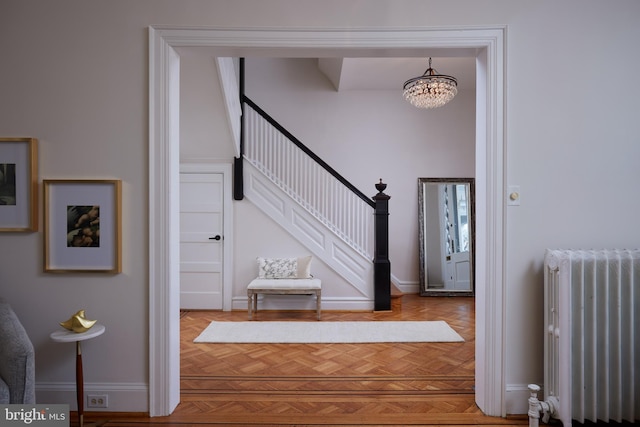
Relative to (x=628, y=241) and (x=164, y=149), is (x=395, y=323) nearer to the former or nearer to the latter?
(x=628, y=241)

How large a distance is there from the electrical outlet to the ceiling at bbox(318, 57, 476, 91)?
4.33m

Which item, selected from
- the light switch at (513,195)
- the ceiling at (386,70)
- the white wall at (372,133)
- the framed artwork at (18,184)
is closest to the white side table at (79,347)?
the framed artwork at (18,184)

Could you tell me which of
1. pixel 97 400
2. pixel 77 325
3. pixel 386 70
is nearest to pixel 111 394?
pixel 97 400

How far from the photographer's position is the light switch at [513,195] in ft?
7.45

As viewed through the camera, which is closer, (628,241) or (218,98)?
(628,241)

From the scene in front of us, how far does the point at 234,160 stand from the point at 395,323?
283 cm

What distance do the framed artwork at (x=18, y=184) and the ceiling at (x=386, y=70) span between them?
12.1ft

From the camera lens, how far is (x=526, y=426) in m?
2.20

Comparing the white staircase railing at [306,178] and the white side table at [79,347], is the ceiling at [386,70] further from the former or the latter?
the white side table at [79,347]

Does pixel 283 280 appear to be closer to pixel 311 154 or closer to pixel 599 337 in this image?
pixel 311 154

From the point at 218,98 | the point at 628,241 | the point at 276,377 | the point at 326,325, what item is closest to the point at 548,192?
the point at 628,241

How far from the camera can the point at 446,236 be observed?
5.83 m

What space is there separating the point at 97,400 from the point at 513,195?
2824mm

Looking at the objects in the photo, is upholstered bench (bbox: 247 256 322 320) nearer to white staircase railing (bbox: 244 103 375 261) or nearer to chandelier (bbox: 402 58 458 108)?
white staircase railing (bbox: 244 103 375 261)
